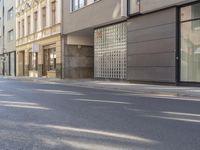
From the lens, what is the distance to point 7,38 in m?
60.2

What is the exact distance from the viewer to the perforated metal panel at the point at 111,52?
91.1 feet

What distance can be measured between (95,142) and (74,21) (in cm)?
2777

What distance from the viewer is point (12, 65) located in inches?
2263

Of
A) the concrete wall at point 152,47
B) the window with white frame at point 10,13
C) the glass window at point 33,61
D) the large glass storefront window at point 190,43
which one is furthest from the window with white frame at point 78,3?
the window with white frame at point 10,13

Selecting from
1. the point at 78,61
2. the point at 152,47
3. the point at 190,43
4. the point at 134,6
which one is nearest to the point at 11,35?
the point at 78,61

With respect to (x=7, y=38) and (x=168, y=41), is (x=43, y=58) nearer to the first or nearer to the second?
(x=7, y=38)

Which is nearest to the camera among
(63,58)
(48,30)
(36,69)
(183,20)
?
(183,20)

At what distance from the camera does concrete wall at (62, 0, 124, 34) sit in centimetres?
2717

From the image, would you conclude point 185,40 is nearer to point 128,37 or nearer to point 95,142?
point 128,37

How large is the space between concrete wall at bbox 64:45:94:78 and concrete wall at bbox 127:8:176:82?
36.4ft

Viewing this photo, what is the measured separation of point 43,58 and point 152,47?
69.1 feet

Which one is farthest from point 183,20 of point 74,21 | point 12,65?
point 12,65

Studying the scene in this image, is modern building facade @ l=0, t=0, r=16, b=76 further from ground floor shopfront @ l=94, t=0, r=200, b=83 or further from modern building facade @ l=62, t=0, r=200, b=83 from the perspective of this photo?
ground floor shopfront @ l=94, t=0, r=200, b=83

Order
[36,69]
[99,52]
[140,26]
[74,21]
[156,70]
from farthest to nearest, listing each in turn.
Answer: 1. [36,69]
2. [74,21]
3. [99,52]
4. [140,26]
5. [156,70]
